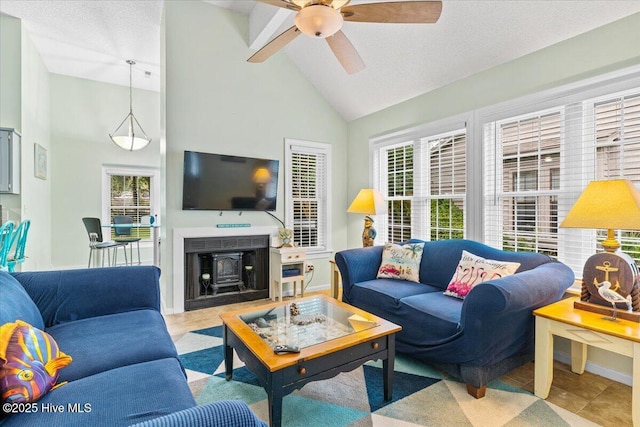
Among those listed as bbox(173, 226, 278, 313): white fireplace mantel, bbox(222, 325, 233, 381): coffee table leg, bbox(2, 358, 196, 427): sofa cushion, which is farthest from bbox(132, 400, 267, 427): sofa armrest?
bbox(173, 226, 278, 313): white fireplace mantel

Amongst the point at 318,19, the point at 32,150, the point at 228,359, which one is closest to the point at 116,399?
the point at 228,359

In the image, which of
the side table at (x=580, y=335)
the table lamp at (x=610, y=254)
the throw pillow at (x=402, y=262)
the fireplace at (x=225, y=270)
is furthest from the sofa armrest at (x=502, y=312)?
the fireplace at (x=225, y=270)

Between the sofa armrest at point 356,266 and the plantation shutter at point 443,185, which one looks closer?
the sofa armrest at point 356,266

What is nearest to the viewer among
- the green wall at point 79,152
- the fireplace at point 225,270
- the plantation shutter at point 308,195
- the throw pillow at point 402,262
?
the throw pillow at point 402,262

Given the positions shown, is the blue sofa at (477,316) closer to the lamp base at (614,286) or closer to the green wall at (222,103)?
the lamp base at (614,286)

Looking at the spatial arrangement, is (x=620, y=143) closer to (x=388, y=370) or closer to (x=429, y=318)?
(x=429, y=318)

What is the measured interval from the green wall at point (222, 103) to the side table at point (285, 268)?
0.51 metres

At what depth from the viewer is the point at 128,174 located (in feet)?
20.9

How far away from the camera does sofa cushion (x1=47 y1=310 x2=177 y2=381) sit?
148 centimetres

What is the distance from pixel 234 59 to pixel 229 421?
426 cm

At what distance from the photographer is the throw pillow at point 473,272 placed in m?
2.48

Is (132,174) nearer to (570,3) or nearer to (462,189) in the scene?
(462,189)

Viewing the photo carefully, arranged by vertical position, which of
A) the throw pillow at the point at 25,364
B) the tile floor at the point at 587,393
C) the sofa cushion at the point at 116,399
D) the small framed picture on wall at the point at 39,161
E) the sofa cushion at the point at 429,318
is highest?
the small framed picture on wall at the point at 39,161

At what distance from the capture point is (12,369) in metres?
1.13
